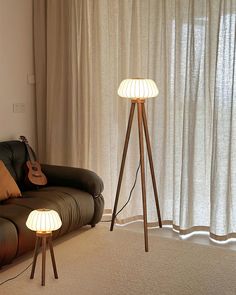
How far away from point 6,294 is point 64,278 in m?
0.41

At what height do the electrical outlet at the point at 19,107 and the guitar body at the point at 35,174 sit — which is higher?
the electrical outlet at the point at 19,107

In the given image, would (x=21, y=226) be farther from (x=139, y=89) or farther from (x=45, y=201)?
(x=139, y=89)

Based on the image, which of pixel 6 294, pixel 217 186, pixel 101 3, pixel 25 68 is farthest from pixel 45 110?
pixel 6 294

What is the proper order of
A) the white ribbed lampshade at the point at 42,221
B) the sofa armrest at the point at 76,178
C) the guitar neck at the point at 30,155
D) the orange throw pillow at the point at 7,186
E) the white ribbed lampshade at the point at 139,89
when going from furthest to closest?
the guitar neck at the point at 30,155 → the sofa armrest at the point at 76,178 → the orange throw pillow at the point at 7,186 → the white ribbed lampshade at the point at 139,89 → the white ribbed lampshade at the point at 42,221

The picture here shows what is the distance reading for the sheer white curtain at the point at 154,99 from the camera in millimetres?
3615

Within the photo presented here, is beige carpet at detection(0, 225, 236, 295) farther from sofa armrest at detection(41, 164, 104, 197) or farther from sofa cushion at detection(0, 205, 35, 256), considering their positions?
sofa armrest at detection(41, 164, 104, 197)

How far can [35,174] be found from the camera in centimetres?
391

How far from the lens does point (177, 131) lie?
3.86 m

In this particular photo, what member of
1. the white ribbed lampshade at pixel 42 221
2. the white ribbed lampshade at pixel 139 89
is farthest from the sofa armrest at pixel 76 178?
the white ribbed lampshade at pixel 42 221

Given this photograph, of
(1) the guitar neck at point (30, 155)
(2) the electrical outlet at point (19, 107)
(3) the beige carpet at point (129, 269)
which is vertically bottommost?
(3) the beige carpet at point (129, 269)

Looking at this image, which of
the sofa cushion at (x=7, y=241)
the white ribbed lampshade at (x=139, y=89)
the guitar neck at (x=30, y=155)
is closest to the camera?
the sofa cushion at (x=7, y=241)

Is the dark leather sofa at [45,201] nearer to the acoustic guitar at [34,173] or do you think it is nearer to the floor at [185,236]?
the acoustic guitar at [34,173]

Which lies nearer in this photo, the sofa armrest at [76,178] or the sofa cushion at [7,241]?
the sofa cushion at [7,241]

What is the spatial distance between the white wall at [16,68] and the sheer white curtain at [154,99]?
0.10 m
